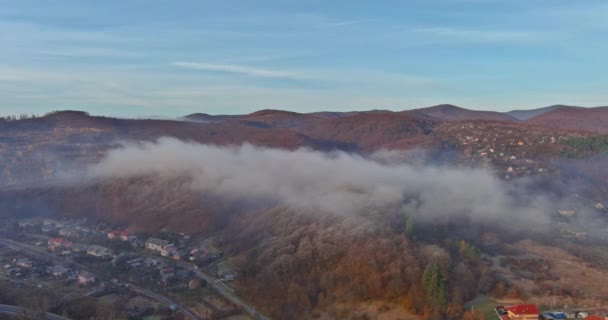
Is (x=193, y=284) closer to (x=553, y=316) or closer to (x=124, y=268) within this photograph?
(x=124, y=268)

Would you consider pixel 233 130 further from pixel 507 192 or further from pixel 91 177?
pixel 507 192

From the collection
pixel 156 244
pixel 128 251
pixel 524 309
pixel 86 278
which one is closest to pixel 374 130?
pixel 156 244

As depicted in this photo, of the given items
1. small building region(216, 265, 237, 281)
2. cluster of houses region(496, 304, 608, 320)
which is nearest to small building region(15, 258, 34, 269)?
small building region(216, 265, 237, 281)

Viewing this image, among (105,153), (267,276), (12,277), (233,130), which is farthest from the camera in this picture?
(233,130)

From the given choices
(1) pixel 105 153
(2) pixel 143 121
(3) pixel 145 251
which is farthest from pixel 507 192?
(2) pixel 143 121

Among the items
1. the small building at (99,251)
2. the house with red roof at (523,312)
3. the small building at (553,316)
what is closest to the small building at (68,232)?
the small building at (99,251)

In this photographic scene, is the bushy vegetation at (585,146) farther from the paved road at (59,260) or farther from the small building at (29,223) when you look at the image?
the small building at (29,223)
